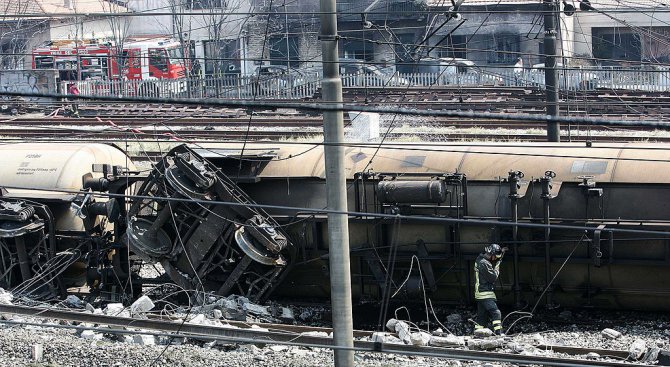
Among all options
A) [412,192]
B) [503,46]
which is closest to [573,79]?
[503,46]

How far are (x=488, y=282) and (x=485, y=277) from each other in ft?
0.42

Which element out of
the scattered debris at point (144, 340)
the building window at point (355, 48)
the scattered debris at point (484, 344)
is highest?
the building window at point (355, 48)

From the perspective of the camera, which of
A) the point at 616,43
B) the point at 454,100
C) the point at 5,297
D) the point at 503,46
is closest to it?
the point at 5,297

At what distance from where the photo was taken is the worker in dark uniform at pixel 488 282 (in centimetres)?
1175

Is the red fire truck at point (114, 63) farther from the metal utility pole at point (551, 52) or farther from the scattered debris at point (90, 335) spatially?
the scattered debris at point (90, 335)

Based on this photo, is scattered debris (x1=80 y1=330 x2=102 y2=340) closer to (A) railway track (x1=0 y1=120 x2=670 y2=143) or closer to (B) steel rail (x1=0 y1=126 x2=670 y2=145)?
(B) steel rail (x1=0 y1=126 x2=670 y2=145)

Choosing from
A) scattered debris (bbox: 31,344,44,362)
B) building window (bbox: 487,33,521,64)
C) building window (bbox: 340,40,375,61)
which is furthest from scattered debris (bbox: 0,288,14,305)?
building window (bbox: 340,40,375,61)

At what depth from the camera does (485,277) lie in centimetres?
1177

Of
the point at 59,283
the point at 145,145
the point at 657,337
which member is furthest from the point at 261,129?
the point at 657,337

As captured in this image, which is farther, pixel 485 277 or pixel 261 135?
pixel 261 135

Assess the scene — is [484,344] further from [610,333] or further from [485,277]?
[610,333]

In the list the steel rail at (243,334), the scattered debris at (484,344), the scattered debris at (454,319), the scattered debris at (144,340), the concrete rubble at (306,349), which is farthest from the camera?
the scattered debris at (454,319)

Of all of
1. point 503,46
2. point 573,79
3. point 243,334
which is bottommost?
point 243,334

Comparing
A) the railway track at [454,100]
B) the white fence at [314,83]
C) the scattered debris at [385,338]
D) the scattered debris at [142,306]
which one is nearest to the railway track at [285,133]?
the railway track at [454,100]
